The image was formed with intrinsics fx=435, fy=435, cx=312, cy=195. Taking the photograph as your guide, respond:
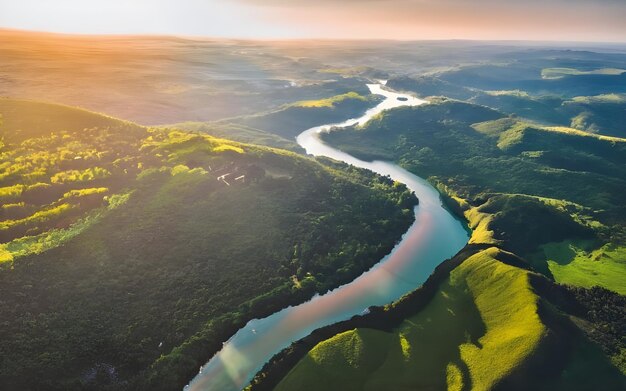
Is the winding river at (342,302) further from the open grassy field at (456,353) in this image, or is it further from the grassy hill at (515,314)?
the open grassy field at (456,353)

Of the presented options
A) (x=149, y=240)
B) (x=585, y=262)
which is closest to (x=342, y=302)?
(x=149, y=240)

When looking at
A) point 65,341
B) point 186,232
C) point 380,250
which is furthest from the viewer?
point 380,250

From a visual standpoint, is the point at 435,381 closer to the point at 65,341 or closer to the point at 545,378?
the point at 545,378

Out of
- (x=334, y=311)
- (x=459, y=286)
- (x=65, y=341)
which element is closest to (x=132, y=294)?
(x=65, y=341)

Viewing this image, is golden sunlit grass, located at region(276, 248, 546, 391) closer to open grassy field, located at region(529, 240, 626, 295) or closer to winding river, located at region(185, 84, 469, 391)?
winding river, located at region(185, 84, 469, 391)

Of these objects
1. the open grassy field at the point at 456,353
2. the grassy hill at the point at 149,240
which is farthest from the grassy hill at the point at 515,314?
the grassy hill at the point at 149,240

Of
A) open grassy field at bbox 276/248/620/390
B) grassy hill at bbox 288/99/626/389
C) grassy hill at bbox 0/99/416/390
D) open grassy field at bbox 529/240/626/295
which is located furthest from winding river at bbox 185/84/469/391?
open grassy field at bbox 529/240/626/295
